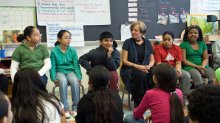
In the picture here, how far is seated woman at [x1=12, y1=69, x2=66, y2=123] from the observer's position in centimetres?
175

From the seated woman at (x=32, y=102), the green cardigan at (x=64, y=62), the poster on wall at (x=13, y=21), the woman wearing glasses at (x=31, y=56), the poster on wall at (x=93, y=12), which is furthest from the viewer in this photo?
the poster on wall at (x=93, y=12)

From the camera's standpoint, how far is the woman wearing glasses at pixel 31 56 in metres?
3.57

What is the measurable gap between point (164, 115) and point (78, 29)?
9.27ft

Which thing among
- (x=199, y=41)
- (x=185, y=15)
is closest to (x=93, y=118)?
(x=199, y=41)

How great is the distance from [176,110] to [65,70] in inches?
77.8

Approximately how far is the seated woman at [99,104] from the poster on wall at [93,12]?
8.61ft

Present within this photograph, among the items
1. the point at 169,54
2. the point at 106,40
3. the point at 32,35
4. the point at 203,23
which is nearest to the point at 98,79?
the point at 106,40

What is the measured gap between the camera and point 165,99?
2.10 m

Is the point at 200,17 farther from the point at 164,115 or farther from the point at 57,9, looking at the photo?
the point at 164,115

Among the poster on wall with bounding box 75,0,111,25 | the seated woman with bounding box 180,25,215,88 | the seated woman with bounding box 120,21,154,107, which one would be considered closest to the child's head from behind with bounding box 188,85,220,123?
the seated woman with bounding box 120,21,154,107

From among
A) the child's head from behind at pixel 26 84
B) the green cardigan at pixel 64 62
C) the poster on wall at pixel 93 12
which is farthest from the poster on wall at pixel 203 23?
the child's head from behind at pixel 26 84

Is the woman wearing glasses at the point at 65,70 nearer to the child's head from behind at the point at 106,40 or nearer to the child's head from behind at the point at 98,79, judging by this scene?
the child's head from behind at the point at 106,40

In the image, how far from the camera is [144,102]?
7.14 ft

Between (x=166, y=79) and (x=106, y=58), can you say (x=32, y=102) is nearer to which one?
(x=166, y=79)
